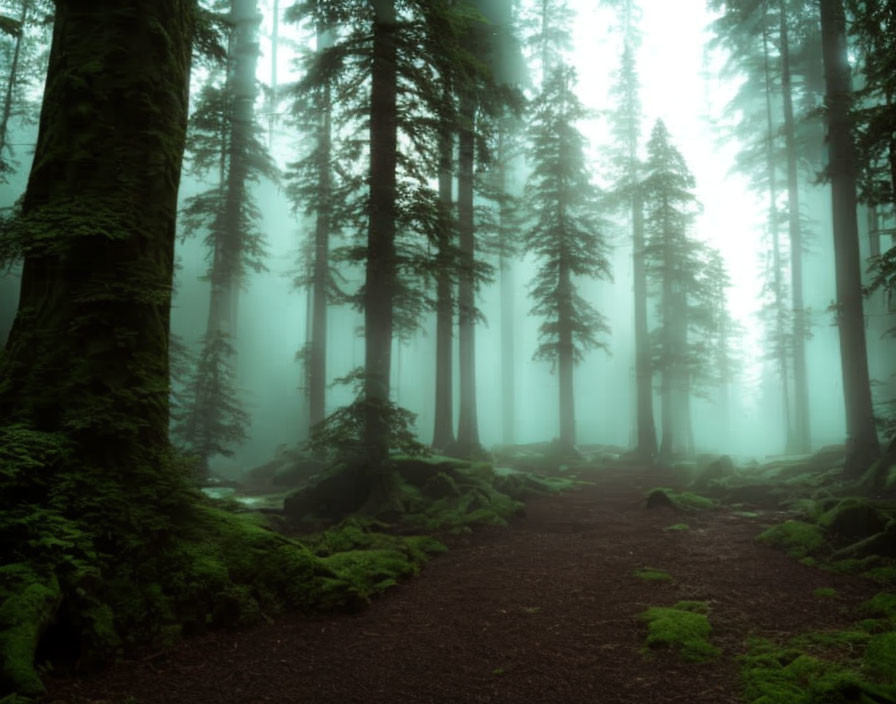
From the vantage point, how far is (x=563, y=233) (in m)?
20.2

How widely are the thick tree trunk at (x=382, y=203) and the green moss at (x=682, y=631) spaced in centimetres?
577

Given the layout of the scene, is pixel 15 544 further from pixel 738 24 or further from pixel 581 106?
pixel 738 24

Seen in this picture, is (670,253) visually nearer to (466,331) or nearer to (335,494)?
(466,331)

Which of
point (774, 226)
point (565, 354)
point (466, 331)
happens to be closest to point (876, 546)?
point (466, 331)

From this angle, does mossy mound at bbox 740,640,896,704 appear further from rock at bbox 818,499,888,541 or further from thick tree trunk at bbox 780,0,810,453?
thick tree trunk at bbox 780,0,810,453

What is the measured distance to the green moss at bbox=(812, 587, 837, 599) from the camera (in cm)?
532

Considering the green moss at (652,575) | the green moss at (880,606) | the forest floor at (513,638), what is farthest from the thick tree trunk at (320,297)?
the green moss at (880,606)

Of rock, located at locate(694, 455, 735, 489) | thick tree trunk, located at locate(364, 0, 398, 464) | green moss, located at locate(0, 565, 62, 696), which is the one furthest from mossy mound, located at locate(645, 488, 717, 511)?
green moss, located at locate(0, 565, 62, 696)

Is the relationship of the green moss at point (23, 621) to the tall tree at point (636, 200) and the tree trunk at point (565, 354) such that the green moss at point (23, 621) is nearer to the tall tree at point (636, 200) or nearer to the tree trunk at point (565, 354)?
the tree trunk at point (565, 354)

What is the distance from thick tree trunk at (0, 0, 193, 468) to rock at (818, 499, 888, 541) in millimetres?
8950

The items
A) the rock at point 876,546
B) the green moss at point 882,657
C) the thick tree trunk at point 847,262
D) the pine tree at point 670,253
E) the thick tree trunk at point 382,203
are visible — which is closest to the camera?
the green moss at point 882,657

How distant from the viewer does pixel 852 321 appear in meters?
12.5

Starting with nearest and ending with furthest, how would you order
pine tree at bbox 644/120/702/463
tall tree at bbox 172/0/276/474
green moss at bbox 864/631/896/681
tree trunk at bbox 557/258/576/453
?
green moss at bbox 864/631/896/681
tall tree at bbox 172/0/276/474
tree trunk at bbox 557/258/576/453
pine tree at bbox 644/120/702/463

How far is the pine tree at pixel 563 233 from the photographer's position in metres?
20.4
